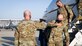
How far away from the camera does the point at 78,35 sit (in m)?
11.2

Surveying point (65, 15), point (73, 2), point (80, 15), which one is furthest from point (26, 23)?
point (73, 2)

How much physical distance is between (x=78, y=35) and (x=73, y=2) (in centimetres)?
365

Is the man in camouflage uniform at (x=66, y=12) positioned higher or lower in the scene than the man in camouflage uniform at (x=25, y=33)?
higher

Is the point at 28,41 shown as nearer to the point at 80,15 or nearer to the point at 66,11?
the point at 66,11

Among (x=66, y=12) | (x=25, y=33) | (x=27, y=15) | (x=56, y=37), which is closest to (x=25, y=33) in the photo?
(x=25, y=33)

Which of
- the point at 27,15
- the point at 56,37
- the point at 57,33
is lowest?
the point at 56,37

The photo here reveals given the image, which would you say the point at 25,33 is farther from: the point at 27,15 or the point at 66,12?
the point at 66,12

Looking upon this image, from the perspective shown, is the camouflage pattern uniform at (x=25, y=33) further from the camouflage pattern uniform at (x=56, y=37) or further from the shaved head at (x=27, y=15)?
the camouflage pattern uniform at (x=56, y=37)

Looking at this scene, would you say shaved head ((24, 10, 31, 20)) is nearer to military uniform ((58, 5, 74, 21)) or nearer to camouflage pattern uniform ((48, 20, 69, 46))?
camouflage pattern uniform ((48, 20, 69, 46))

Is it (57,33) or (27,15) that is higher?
(27,15)

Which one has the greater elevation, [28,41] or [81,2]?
[81,2]

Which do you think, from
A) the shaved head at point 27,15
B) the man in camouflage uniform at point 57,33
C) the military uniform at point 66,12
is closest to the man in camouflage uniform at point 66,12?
the military uniform at point 66,12

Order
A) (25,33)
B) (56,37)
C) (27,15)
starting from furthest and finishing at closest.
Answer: (56,37) < (25,33) < (27,15)

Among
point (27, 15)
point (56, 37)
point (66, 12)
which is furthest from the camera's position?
point (66, 12)
